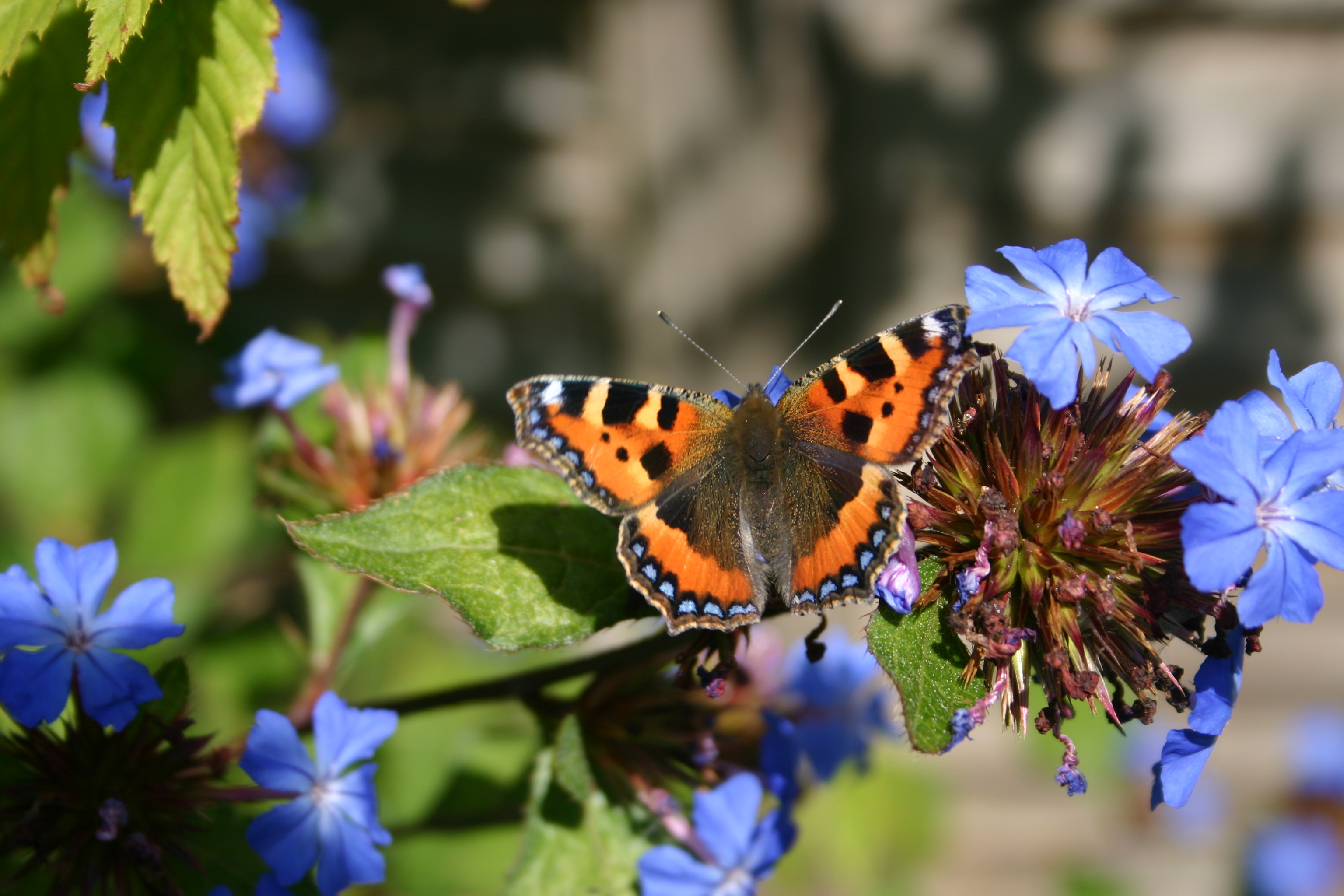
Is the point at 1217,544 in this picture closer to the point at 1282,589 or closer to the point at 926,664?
the point at 1282,589

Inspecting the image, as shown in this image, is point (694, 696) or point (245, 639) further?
point (245, 639)

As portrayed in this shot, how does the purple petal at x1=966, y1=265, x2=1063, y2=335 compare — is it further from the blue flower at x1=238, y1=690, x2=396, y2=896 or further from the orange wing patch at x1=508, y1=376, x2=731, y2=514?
the blue flower at x1=238, y1=690, x2=396, y2=896

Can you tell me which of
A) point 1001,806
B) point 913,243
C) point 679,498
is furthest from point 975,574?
point 1001,806

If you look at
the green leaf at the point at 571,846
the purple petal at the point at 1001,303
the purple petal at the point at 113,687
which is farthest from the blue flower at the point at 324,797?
the purple petal at the point at 1001,303

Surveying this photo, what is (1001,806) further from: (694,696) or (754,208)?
(694,696)

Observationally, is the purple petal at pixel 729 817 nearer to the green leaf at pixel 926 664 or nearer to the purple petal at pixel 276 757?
the green leaf at pixel 926 664

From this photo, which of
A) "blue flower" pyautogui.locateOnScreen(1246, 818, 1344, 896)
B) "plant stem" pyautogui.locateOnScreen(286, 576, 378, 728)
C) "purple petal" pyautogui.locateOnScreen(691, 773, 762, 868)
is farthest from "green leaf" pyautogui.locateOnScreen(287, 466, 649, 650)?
"blue flower" pyautogui.locateOnScreen(1246, 818, 1344, 896)

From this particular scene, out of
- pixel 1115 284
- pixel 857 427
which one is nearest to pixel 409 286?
pixel 857 427
